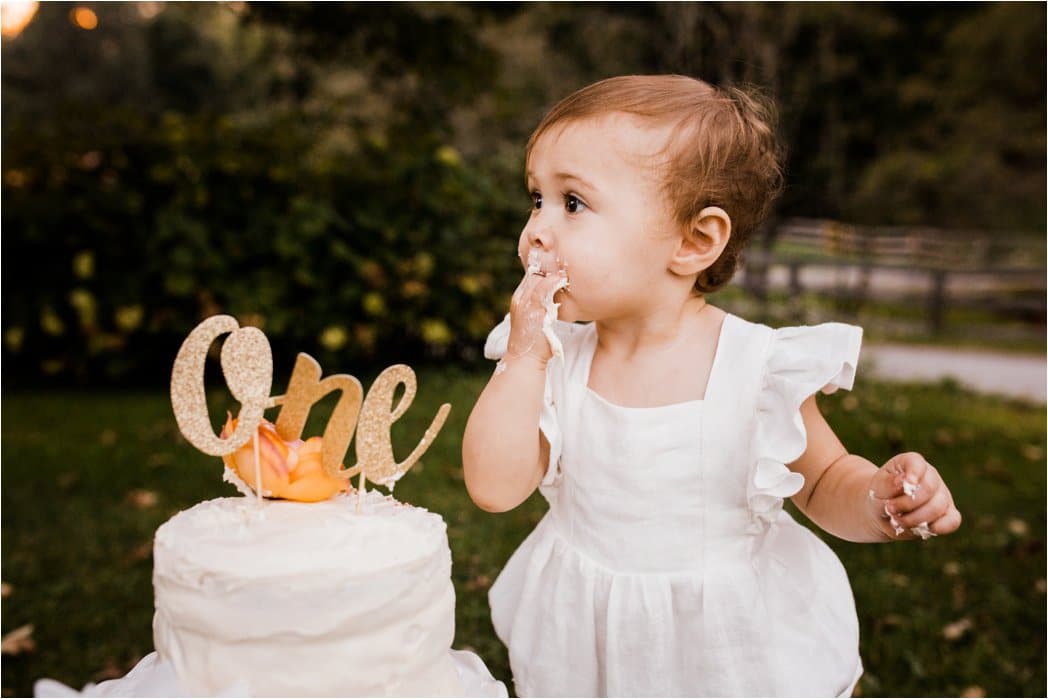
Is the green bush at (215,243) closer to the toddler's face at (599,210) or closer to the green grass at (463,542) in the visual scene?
the green grass at (463,542)

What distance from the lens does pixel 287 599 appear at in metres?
1.35

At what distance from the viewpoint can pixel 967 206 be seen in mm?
20984

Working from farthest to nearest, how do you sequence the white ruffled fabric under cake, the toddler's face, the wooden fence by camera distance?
the wooden fence
the toddler's face
the white ruffled fabric under cake

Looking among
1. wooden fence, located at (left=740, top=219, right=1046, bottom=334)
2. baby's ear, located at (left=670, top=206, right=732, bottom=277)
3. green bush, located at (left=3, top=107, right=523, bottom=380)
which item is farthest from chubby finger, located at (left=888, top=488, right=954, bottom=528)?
wooden fence, located at (left=740, top=219, right=1046, bottom=334)

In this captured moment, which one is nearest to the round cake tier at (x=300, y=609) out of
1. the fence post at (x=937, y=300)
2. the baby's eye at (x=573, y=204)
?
the baby's eye at (x=573, y=204)

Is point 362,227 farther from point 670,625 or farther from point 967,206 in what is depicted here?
point 967,206

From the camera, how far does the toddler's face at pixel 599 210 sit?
180cm

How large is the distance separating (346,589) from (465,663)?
387 millimetres

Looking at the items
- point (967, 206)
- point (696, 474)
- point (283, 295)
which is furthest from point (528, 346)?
point (967, 206)

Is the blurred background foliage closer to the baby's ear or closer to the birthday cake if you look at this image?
the baby's ear

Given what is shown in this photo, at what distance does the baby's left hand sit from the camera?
5.56 feet

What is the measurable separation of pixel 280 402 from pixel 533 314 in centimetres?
51

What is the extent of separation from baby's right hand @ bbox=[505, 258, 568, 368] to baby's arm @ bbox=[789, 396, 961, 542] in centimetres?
60

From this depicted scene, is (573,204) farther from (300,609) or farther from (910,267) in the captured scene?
(910,267)
